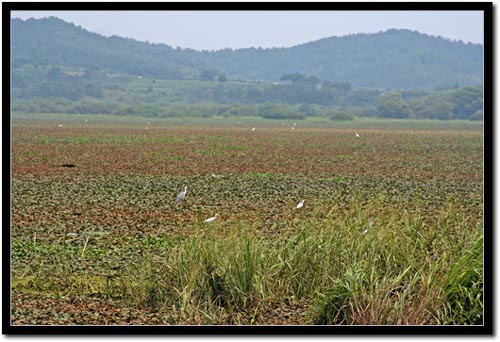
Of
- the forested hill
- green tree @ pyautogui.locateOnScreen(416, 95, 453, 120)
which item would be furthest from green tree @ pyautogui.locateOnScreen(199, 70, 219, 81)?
green tree @ pyautogui.locateOnScreen(416, 95, 453, 120)

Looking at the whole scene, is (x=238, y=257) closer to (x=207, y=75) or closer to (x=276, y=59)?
(x=276, y=59)

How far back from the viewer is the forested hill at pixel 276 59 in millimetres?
43500

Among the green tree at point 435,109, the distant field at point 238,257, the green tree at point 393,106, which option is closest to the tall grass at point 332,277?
the distant field at point 238,257

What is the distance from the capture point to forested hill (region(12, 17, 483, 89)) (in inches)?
1713

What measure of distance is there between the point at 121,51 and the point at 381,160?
152ft

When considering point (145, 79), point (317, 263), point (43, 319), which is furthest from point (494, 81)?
point (145, 79)

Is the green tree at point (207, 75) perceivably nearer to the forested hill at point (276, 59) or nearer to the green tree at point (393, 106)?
the forested hill at point (276, 59)

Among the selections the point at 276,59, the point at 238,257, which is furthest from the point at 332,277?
the point at 276,59

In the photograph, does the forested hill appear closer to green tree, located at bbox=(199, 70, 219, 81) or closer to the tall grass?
green tree, located at bbox=(199, 70, 219, 81)

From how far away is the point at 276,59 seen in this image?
135 feet

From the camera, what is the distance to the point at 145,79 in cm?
7431

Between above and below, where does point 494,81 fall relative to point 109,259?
above
